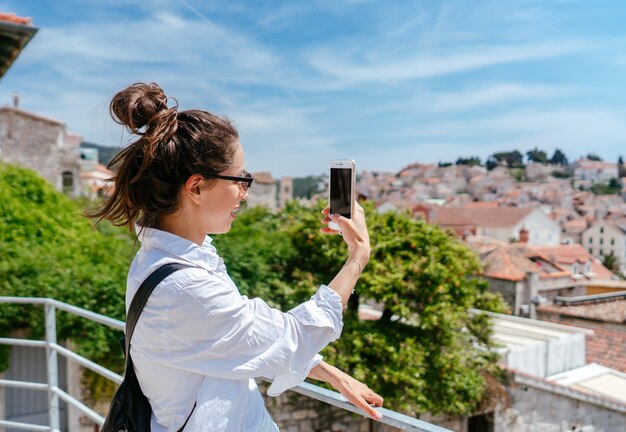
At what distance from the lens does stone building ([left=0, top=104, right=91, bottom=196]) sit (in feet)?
74.5

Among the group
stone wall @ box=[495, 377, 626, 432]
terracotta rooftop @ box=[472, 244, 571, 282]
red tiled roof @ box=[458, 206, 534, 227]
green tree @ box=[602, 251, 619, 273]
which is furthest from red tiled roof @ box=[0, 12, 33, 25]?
green tree @ box=[602, 251, 619, 273]

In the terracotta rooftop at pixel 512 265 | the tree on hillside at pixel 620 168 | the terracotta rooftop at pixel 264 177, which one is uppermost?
the tree on hillside at pixel 620 168

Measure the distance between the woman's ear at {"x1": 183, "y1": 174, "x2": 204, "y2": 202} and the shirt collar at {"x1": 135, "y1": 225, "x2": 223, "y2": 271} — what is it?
3.6 inches

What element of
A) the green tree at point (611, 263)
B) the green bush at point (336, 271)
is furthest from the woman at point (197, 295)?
the green tree at point (611, 263)

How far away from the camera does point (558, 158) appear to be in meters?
151

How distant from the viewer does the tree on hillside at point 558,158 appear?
492 feet

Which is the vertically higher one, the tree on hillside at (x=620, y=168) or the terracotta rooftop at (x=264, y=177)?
the tree on hillside at (x=620, y=168)

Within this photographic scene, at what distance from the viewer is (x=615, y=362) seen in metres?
14.9

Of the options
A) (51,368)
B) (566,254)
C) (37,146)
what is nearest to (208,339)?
(51,368)

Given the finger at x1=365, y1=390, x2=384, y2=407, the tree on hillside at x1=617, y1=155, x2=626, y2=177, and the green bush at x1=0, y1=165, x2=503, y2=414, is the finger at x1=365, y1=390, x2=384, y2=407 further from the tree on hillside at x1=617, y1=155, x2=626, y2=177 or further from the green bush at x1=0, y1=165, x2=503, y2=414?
the tree on hillside at x1=617, y1=155, x2=626, y2=177

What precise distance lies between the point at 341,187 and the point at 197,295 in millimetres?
509

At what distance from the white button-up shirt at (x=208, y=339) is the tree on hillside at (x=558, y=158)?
536 ft

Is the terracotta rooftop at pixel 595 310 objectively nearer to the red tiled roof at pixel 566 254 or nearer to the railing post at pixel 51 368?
the red tiled roof at pixel 566 254

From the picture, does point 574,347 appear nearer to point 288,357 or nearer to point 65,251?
point 65,251
